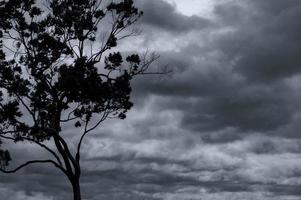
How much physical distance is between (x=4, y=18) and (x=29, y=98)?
4549 millimetres

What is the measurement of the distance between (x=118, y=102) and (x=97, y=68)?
241 cm

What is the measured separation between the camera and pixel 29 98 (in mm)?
32719

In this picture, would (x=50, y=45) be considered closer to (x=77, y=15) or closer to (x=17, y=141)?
(x=77, y=15)

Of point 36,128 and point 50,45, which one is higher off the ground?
point 50,45

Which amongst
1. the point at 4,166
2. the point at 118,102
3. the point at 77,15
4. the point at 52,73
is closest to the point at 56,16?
the point at 77,15

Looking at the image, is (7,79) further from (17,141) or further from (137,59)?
(137,59)

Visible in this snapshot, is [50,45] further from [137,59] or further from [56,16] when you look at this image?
[137,59]

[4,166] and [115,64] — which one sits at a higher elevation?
[115,64]

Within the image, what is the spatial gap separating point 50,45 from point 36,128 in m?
4.60

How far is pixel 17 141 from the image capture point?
107 ft

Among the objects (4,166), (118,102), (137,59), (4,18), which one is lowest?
(4,166)

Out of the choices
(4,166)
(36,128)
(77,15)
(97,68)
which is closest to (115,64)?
(97,68)

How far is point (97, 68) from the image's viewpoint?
107 ft

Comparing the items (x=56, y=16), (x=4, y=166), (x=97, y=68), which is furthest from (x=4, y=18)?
(x=4, y=166)
